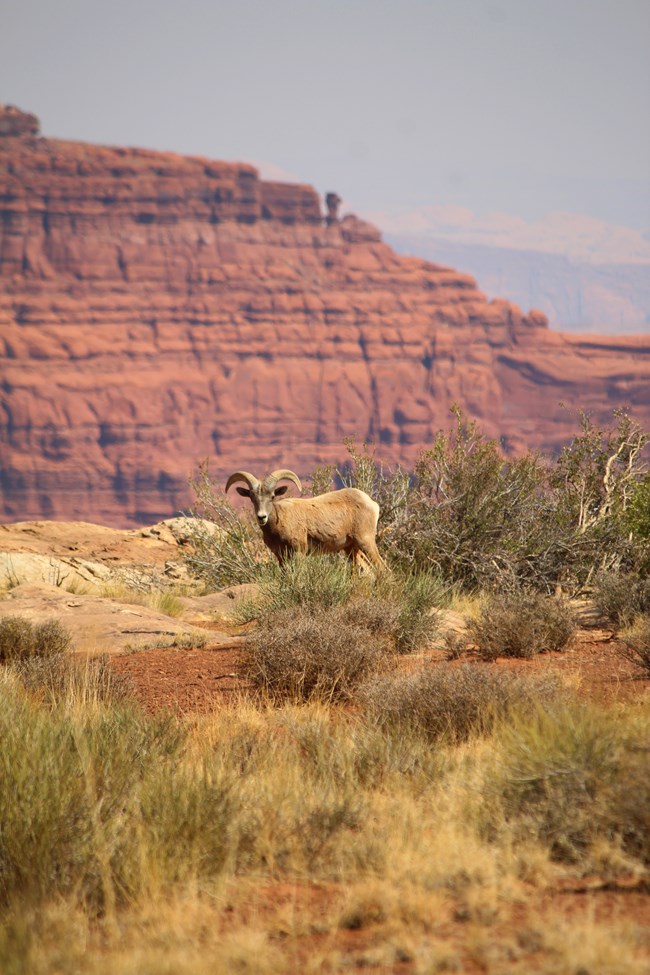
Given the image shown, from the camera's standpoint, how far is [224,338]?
474ft

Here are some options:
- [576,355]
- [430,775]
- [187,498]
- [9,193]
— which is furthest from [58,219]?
[430,775]

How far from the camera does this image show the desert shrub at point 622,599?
1232cm

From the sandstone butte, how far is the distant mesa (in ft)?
0.97

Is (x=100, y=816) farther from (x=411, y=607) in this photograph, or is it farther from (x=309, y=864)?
(x=411, y=607)

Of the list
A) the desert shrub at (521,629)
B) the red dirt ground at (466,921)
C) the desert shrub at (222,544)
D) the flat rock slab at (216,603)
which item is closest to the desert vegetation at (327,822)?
the red dirt ground at (466,921)

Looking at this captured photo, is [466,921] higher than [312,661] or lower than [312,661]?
higher

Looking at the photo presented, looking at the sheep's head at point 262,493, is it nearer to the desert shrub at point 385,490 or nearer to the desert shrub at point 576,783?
the desert shrub at point 385,490

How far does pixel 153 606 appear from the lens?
49.6ft

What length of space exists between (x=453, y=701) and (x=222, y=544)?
Result: 1031cm

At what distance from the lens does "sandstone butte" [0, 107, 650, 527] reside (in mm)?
132375

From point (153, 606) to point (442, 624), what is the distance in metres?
4.50

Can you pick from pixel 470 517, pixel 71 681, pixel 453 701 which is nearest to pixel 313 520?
pixel 470 517

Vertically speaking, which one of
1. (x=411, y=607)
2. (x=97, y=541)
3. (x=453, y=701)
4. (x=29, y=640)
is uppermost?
(x=453, y=701)

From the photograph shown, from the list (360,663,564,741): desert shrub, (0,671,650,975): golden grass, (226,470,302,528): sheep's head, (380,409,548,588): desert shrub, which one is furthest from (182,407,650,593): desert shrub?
(0,671,650,975): golden grass
